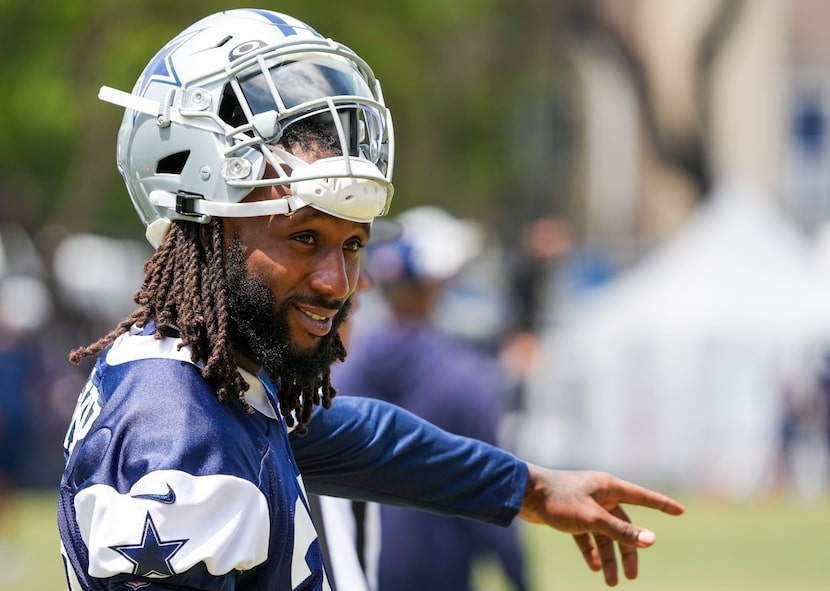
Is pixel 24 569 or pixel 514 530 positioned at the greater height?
pixel 514 530

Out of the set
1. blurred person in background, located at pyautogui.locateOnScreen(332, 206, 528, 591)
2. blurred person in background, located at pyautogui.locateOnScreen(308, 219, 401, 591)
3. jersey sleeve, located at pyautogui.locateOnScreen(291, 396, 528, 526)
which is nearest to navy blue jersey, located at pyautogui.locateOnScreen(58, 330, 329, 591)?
jersey sleeve, located at pyautogui.locateOnScreen(291, 396, 528, 526)

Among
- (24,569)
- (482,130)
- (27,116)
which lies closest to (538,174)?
(482,130)

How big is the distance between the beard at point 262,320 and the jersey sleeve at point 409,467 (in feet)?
1.74

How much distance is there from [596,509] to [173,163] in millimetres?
1294

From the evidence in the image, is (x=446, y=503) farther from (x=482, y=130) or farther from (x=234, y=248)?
(x=482, y=130)

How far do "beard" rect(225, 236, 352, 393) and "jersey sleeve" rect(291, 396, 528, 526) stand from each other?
0.53 meters

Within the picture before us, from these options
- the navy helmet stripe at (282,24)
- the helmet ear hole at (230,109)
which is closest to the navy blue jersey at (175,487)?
the helmet ear hole at (230,109)

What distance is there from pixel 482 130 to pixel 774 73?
33.1ft

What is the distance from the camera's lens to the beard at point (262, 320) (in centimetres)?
287

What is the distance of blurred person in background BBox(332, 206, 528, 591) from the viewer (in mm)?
7320

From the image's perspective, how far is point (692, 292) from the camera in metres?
20.1

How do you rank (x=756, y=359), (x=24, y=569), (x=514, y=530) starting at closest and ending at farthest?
(x=514, y=530), (x=24, y=569), (x=756, y=359)

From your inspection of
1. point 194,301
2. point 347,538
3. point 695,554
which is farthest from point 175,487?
point 695,554

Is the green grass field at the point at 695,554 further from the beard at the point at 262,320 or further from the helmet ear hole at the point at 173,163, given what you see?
the helmet ear hole at the point at 173,163
